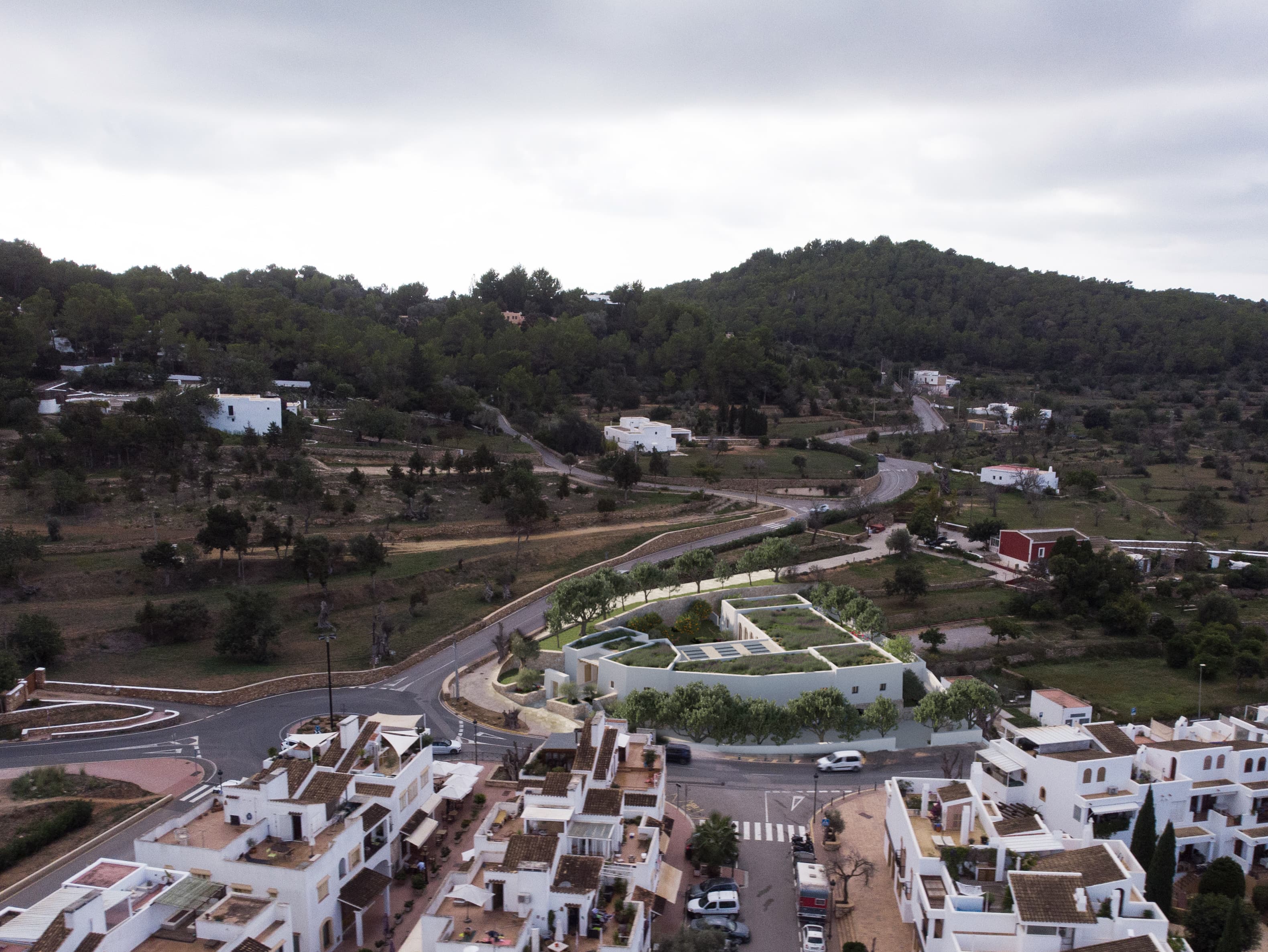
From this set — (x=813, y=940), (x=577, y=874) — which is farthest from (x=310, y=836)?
(x=813, y=940)

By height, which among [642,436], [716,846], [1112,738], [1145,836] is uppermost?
[642,436]

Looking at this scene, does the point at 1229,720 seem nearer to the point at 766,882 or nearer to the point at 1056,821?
the point at 1056,821

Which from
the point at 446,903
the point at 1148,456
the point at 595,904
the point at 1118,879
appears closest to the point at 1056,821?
the point at 1118,879

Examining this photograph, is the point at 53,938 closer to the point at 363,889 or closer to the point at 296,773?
the point at 363,889

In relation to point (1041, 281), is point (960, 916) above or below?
below

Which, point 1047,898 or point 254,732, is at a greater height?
point 1047,898

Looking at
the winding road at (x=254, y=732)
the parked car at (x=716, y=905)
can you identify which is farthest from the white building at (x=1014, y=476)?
the parked car at (x=716, y=905)

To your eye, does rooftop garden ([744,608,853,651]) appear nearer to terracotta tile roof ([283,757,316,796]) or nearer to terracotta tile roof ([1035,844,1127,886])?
terracotta tile roof ([1035,844,1127,886])
